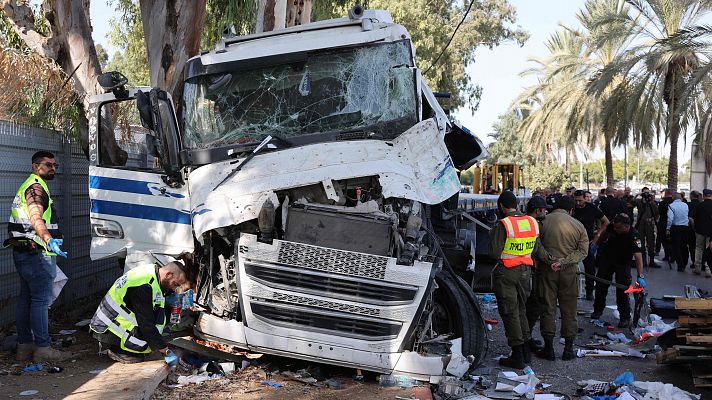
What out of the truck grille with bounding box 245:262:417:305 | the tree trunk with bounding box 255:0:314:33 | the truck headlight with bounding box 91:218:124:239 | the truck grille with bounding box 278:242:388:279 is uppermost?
the tree trunk with bounding box 255:0:314:33

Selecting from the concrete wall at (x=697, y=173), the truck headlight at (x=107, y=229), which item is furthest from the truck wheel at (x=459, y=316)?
the concrete wall at (x=697, y=173)

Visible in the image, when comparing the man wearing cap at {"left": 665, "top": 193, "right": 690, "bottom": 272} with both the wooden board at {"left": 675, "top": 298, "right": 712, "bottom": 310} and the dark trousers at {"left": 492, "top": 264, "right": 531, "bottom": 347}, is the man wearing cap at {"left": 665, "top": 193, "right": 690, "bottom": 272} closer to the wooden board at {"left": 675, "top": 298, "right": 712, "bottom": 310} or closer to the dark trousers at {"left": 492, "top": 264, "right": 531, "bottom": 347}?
the dark trousers at {"left": 492, "top": 264, "right": 531, "bottom": 347}

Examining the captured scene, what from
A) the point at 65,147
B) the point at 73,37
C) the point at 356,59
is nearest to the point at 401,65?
the point at 356,59

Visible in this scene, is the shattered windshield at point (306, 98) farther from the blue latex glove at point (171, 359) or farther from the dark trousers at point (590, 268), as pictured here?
the dark trousers at point (590, 268)

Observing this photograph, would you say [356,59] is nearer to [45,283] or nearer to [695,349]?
[45,283]

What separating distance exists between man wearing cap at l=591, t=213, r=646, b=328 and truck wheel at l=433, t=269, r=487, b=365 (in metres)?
3.73

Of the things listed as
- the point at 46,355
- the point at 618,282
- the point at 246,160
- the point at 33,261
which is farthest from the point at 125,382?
the point at 618,282

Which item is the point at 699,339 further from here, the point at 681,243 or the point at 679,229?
the point at 681,243

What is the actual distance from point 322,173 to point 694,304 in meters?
3.49

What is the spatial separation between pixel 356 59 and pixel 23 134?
11.8 ft

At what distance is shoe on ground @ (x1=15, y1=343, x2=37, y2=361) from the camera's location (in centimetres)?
674

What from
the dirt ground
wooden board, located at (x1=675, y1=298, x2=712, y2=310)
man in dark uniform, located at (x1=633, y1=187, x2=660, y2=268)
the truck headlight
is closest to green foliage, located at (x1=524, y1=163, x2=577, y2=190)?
man in dark uniform, located at (x1=633, y1=187, x2=660, y2=268)

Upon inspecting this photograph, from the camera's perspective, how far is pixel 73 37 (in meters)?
10.3

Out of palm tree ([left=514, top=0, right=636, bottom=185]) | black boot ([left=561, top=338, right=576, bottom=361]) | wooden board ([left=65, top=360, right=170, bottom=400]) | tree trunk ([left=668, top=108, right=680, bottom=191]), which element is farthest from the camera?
palm tree ([left=514, top=0, right=636, bottom=185])
